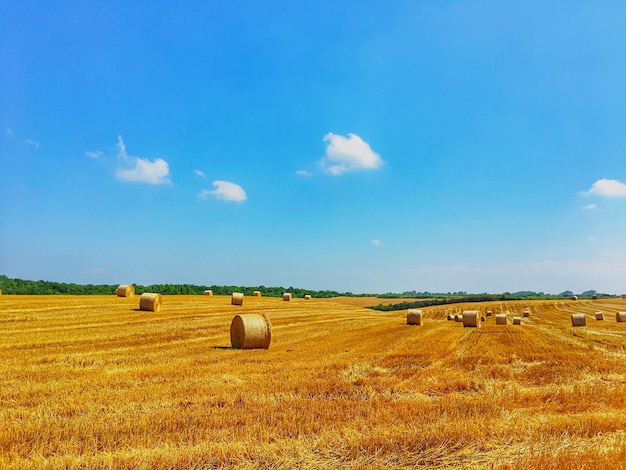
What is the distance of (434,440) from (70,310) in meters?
23.3

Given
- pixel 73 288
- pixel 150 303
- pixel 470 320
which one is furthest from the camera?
pixel 73 288

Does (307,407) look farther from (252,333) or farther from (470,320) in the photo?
(470,320)

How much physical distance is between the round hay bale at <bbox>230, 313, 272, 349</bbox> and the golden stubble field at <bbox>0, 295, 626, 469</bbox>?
2.18ft

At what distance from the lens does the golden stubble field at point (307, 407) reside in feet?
15.8

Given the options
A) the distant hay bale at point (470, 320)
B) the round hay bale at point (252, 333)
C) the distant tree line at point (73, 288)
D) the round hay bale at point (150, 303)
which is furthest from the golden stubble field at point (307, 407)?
the distant tree line at point (73, 288)

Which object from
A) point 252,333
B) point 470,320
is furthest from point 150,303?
point 470,320

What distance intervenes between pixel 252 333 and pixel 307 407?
843 centimetres

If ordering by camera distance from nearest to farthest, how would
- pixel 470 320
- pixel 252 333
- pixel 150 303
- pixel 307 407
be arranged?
pixel 307 407 → pixel 252 333 → pixel 150 303 → pixel 470 320

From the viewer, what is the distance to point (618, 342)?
16969 mm

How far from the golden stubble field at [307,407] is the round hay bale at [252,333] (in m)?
0.67

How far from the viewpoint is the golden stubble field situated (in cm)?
482

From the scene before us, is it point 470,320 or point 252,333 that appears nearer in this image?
point 252,333

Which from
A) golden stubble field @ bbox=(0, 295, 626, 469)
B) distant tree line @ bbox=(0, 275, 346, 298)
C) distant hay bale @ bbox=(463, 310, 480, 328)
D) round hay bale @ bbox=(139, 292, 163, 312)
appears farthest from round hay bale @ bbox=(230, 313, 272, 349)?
distant tree line @ bbox=(0, 275, 346, 298)

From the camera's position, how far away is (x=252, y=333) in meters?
15.0
